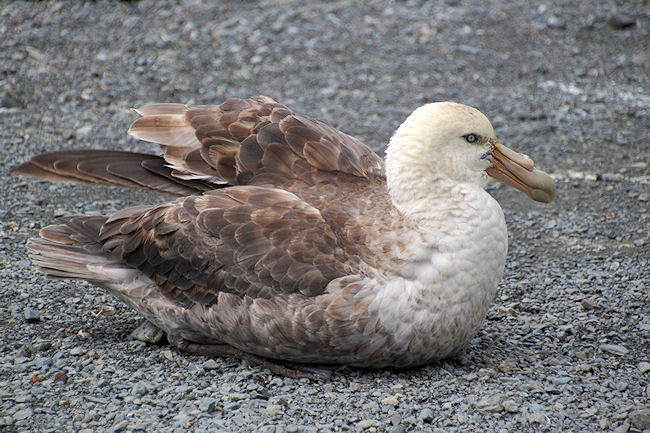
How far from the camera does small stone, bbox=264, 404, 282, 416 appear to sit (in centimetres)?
447

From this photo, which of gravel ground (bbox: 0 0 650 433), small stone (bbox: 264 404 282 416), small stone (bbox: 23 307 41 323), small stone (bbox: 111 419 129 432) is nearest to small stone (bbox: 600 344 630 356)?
gravel ground (bbox: 0 0 650 433)

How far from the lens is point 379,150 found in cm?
831

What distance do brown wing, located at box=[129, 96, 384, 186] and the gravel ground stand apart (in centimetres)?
120

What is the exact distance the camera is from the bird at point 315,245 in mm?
4613

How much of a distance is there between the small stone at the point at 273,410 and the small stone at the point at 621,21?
26.7 feet

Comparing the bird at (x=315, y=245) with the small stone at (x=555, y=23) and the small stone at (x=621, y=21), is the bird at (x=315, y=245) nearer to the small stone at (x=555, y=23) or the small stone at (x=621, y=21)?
the small stone at (x=555, y=23)

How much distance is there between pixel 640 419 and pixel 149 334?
3.00 meters

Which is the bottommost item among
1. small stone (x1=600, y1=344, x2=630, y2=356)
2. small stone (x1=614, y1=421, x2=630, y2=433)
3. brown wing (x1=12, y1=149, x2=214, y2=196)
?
small stone (x1=600, y1=344, x2=630, y2=356)

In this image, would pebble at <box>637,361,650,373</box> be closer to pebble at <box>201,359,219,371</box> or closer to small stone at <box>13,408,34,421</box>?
pebble at <box>201,359,219,371</box>

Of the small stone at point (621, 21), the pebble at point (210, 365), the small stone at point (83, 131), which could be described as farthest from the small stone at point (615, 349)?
the small stone at point (621, 21)

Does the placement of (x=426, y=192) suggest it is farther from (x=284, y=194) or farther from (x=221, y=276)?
(x=221, y=276)

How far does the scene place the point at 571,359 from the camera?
5.02 metres

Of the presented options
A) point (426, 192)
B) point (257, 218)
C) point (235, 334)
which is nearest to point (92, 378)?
point (235, 334)

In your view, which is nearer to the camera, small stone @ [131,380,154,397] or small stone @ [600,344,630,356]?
small stone @ [131,380,154,397]
